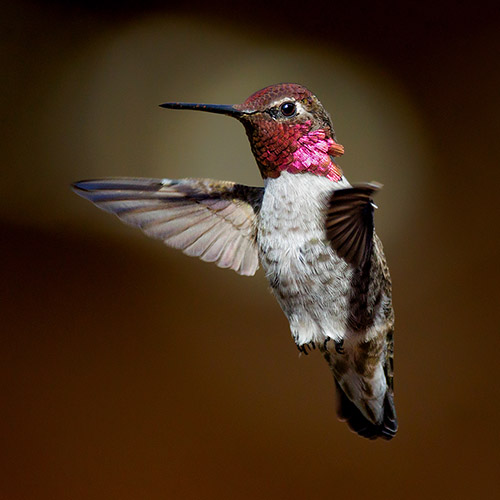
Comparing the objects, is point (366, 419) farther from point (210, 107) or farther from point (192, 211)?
point (210, 107)

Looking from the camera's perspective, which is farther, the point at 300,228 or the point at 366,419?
the point at 366,419

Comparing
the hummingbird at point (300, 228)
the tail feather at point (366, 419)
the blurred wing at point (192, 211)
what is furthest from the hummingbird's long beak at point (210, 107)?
Answer: the tail feather at point (366, 419)

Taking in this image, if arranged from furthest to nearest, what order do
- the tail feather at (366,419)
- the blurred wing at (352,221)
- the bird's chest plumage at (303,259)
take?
1. the tail feather at (366,419)
2. the bird's chest plumage at (303,259)
3. the blurred wing at (352,221)

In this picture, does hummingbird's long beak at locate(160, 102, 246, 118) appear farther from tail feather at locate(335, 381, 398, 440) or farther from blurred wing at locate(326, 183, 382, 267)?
tail feather at locate(335, 381, 398, 440)

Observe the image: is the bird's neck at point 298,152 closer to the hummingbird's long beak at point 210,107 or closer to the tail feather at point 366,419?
the hummingbird's long beak at point 210,107

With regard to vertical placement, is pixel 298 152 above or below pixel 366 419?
above

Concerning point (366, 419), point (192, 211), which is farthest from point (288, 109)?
point (366, 419)

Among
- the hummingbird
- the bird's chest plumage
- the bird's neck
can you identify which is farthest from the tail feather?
the bird's neck

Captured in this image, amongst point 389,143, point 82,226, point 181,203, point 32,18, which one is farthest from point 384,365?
point 32,18
